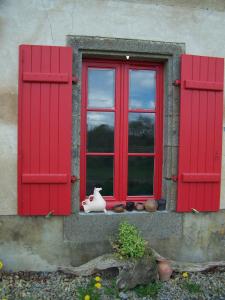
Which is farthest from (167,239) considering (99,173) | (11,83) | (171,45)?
(11,83)

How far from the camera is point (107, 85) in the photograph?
384 cm

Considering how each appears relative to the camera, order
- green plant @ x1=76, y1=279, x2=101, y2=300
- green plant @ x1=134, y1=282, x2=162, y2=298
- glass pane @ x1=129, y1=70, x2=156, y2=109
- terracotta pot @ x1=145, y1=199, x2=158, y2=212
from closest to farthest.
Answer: green plant @ x1=76, y1=279, x2=101, y2=300, green plant @ x1=134, y1=282, x2=162, y2=298, terracotta pot @ x1=145, y1=199, x2=158, y2=212, glass pane @ x1=129, y1=70, x2=156, y2=109

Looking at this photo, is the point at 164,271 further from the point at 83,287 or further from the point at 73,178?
the point at 73,178

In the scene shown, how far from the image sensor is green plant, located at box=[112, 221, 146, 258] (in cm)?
332

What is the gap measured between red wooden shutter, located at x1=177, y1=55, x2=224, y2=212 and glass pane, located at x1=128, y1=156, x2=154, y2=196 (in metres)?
0.39

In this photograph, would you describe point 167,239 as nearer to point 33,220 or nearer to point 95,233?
point 95,233

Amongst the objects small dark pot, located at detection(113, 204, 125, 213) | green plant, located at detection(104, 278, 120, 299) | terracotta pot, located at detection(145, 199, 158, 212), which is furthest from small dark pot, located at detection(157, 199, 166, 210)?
green plant, located at detection(104, 278, 120, 299)

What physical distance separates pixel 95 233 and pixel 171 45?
2.27 m

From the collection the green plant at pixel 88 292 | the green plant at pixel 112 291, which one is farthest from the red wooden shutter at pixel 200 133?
the green plant at pixel 88 292

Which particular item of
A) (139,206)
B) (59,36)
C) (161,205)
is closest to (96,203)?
(139,206)

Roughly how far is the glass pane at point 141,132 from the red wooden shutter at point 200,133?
395 millimetres

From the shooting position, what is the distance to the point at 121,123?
3.84 metres

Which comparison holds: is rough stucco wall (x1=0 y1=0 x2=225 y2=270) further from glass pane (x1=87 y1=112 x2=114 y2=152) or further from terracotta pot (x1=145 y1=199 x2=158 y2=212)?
glass pane (x1=87 y1=112 x2=114 y2=152)

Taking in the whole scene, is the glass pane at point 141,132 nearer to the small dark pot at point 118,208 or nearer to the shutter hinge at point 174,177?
the shutter hinge at point 174,177
